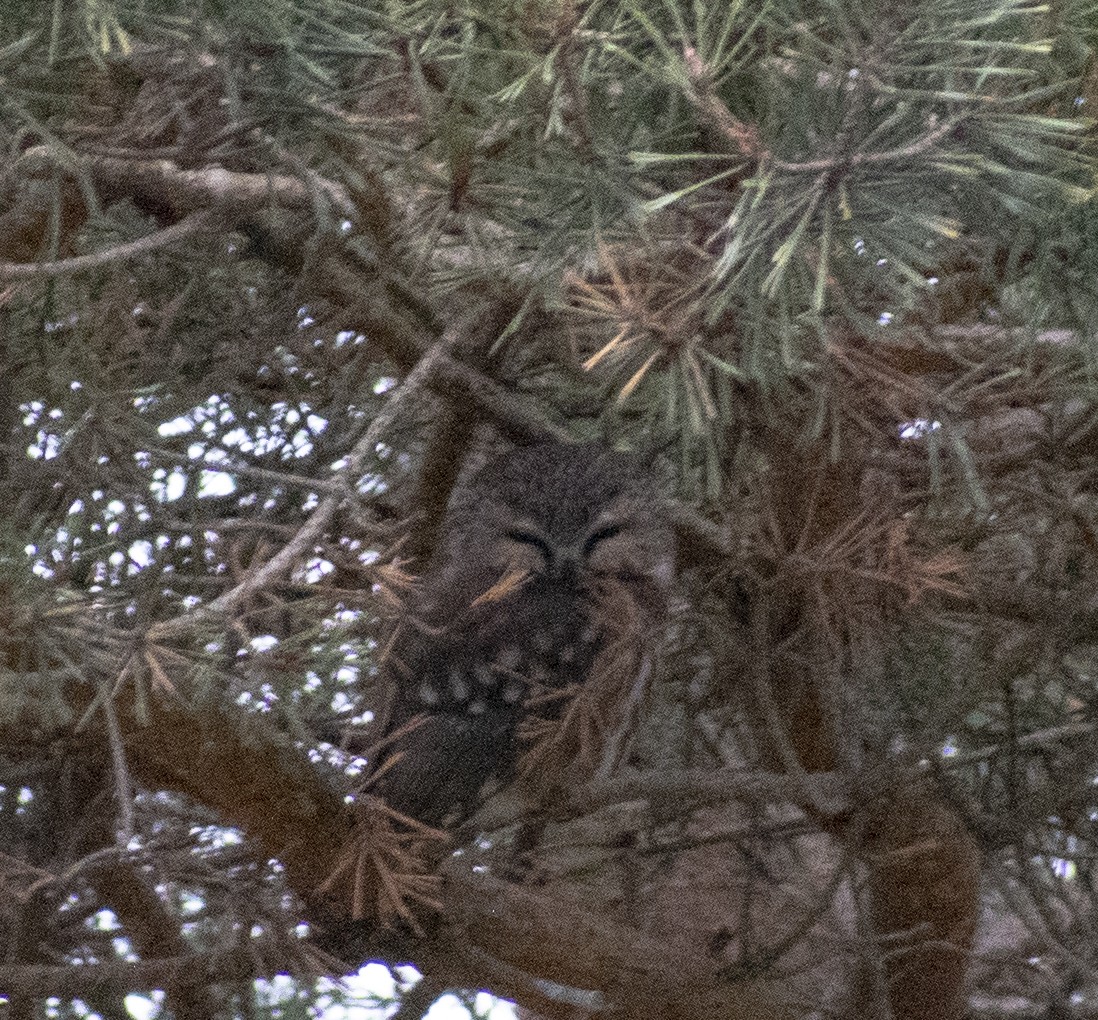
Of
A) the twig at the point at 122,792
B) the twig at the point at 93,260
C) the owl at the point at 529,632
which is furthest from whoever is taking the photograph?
the owl at the point at 529,632

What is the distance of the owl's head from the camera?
2217 mm

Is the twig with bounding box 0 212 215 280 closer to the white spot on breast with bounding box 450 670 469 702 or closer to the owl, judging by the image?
the owl

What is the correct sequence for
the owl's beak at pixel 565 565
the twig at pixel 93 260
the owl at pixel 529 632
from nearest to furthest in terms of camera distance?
the twig at pixel 93 260, the owl at pixel 529 632, the owl's beak at pixel 565 565

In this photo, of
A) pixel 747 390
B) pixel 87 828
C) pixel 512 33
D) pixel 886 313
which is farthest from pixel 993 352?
pixel 87 828

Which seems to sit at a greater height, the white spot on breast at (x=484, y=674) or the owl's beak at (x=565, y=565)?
the owl's beak at (x=565, y=565)

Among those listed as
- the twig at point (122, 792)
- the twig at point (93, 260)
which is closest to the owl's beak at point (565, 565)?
the twig at point (93, 260)

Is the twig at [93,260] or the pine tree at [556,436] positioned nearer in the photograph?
the pine tree at [556,436]

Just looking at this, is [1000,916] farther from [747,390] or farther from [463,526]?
[747,390]

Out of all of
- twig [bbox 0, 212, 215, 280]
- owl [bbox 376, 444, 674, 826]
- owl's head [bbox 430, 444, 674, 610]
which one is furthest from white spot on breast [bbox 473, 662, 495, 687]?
twig [bbox 0, 212, 215, 280]

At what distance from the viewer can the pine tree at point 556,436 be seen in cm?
121

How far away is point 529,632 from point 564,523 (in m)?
0.20

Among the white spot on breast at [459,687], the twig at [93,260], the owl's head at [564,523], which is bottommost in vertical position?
the white spot on breast at [459,687]

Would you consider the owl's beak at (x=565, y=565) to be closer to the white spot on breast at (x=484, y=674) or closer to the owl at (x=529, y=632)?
the owl at (x=529, y=632)

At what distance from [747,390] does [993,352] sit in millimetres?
405
